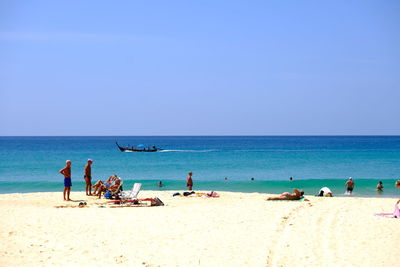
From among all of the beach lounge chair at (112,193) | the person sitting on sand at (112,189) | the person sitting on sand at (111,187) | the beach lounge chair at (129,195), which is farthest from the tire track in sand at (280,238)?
the person sitting on sand at (111,187)

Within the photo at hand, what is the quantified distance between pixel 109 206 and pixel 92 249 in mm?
5661

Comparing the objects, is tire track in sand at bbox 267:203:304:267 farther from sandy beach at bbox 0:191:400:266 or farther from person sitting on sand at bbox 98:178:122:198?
person sitting on sand at bbox 98:178:122:198

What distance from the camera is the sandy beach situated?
7.57m

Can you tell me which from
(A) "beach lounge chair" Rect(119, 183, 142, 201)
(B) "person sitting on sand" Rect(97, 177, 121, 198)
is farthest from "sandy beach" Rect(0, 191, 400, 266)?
(B) "person sitting on sand" Rect(97, 177, 121, 198)

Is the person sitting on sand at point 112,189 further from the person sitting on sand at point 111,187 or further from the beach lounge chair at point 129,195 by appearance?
the beach lounge chair at point 129,195

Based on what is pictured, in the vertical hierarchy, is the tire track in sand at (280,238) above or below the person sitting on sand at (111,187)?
below

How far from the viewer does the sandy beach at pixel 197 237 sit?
24.8 feet

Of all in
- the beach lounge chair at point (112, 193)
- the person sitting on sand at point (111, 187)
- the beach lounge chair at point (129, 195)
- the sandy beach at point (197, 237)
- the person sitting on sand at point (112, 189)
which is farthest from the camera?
the person sitting on sand at point (111, 187)

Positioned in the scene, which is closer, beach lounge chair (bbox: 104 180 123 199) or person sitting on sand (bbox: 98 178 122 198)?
beach lounge chair (bbox: 104 180 123 199)

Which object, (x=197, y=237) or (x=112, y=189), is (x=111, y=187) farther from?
(x=197, y=237)

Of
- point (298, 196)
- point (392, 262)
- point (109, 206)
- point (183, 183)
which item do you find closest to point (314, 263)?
point (392, 262)

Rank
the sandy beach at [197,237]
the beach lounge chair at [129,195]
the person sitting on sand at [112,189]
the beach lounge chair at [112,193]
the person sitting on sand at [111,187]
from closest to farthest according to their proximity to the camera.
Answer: the sandy beach at [197,237], the beach lounge chair at [129,195], the beach lounge chair at [112,193], the person sitting on sand at [112,189], the person sitting on sand at [111,187]

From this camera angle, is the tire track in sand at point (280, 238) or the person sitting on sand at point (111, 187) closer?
the tire track in sand at point (280, 238)

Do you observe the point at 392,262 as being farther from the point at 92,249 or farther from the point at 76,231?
the point at 76,231
